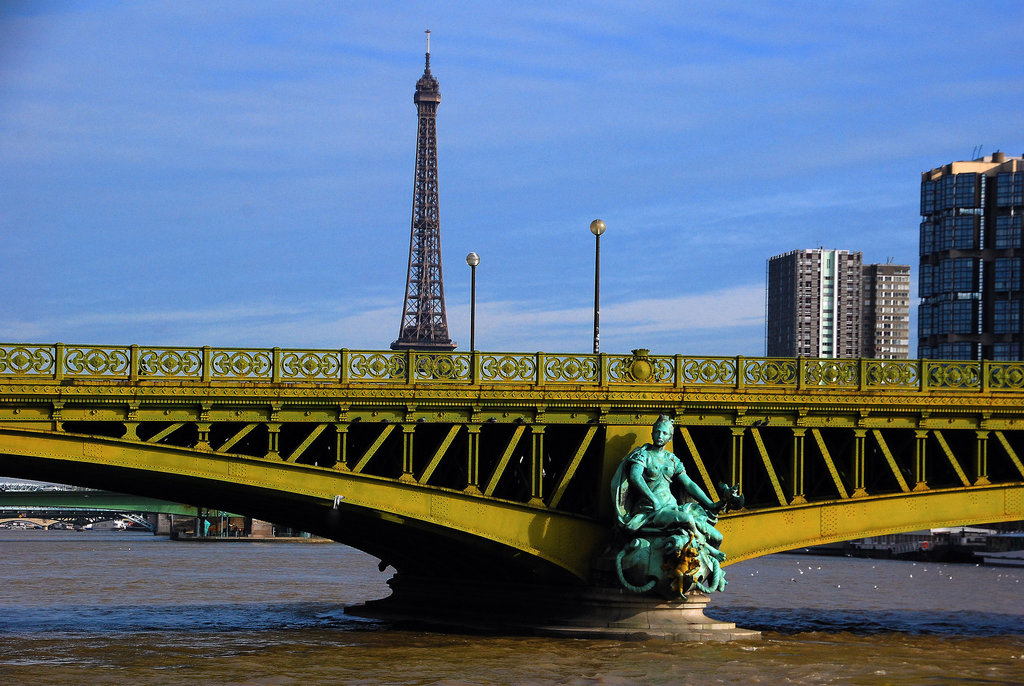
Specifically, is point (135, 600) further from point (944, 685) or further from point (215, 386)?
point (944, 685)

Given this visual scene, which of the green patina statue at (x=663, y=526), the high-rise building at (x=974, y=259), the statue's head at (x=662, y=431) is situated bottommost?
the green patina statue at (x=663, y=526)

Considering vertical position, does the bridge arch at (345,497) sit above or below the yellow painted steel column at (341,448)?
below

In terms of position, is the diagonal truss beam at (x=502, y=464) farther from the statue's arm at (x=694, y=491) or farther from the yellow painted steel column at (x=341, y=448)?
the statue's arm at (x=694, y=491)

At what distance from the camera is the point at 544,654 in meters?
37.5

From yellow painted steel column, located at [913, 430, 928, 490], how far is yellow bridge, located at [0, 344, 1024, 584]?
6cm

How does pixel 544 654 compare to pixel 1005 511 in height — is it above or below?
below

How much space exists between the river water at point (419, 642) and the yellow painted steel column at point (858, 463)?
14.2 feet

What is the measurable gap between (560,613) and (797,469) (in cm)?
757

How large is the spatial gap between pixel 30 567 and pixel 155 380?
194 feet

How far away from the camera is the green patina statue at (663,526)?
1500 inches

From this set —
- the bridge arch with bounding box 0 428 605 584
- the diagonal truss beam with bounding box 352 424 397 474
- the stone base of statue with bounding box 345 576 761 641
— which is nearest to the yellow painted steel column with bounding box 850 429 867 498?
the stone base of statue with bounding box 345 576 761 641

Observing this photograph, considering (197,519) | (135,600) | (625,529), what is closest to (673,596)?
(625,529)

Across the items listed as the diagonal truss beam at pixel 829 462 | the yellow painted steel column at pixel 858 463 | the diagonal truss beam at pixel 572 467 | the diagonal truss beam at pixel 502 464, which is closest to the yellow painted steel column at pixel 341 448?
the diagonal truss beam at pixel 502 464

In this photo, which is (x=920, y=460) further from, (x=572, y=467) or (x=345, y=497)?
(x=345, y=497)
